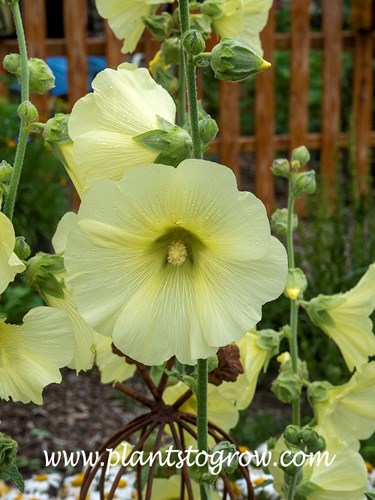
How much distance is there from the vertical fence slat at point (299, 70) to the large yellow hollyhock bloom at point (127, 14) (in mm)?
3503

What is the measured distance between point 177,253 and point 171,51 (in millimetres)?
448

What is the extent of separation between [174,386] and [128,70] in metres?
0.49

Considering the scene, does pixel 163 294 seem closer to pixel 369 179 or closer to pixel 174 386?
pixel 174 386

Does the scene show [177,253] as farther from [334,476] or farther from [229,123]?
[229,123]

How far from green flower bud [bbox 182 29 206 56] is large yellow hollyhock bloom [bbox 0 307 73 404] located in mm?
248

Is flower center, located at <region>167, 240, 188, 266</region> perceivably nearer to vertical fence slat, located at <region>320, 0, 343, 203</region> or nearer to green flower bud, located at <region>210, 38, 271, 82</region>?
green flower bud, located at <region>210, 38, 271, 82</region>

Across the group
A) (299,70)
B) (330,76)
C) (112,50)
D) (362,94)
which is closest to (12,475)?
(112,50)

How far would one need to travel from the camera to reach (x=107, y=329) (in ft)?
2.43

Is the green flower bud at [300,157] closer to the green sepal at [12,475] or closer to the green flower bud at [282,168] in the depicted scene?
the green flower bud at [282,168]

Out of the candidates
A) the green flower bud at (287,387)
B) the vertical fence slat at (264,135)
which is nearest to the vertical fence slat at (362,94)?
the vertical fence slat at (264,135)

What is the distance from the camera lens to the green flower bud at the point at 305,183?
3.66ft

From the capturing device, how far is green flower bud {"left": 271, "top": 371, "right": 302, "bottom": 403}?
3.48 ft

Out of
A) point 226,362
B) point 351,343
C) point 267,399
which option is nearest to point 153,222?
point 226,362

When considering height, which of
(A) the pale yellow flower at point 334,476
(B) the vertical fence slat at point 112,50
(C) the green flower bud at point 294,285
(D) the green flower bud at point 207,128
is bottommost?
(B) the vertical fence slat at point 112,50
